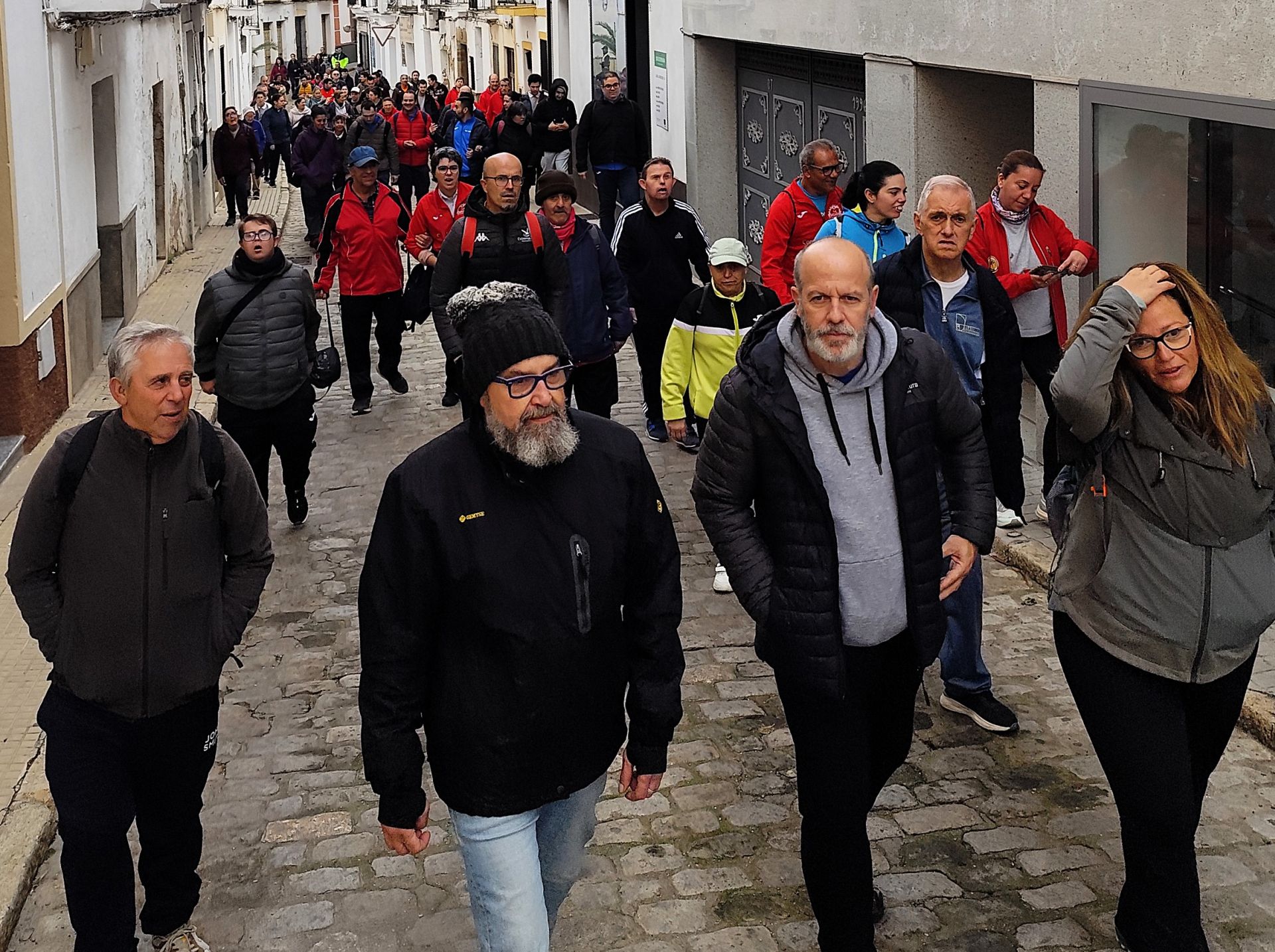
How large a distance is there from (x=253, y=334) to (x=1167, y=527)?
16.9 feet

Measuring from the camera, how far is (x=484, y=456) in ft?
11.7

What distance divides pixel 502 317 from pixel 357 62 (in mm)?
81592

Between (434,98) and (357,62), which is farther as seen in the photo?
(357,62)

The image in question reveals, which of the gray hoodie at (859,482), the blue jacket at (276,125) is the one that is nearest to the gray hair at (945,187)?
the gray hoodie at (859,482)

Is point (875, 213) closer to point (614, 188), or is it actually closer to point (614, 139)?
point (614, 139)

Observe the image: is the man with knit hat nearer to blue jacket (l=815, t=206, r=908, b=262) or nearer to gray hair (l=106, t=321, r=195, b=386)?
blue jacket (l=815, t=206, r=908, b=262)

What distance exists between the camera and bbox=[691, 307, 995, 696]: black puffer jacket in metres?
4.04

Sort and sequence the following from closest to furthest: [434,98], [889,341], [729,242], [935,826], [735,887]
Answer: [889,341] → [735,887] → [935,826] → [729,242] → [434,98]

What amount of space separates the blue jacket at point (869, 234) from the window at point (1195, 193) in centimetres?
128

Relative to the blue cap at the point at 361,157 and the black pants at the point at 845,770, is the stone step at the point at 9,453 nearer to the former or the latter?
the blue cap at the point at 361,157

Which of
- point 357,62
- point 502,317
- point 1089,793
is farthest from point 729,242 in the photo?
point 357,62

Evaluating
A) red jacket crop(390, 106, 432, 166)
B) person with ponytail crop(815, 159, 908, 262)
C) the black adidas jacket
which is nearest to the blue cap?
the black adidas jacket

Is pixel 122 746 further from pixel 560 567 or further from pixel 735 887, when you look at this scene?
pixel 735 887

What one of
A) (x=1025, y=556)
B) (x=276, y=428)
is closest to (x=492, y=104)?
(x=276, y=428)
